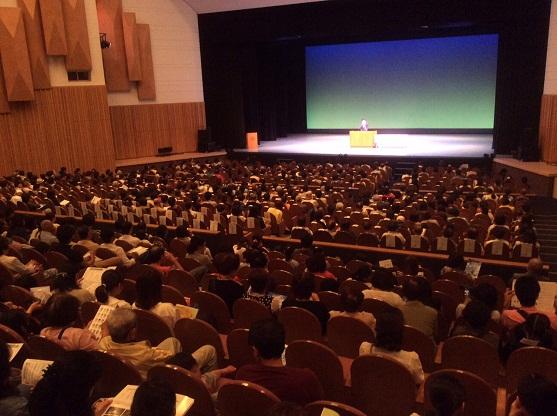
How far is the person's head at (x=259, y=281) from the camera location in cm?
465

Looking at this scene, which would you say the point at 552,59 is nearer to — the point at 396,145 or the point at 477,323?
the point at 396,145

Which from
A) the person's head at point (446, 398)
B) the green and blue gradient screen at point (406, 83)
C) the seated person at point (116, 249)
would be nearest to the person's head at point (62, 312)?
the seated person at point (116, 249)

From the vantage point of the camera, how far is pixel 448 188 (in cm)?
1272

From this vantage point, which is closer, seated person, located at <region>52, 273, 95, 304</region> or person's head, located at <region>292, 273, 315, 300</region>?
person's head, located at <region>292, 273, 315, 300</region>

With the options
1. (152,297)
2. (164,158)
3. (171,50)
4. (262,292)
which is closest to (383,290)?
(262,292)

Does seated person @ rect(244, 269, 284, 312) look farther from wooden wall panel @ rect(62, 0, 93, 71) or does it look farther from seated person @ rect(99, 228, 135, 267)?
wooden wall panel @ rect(62, 0, 93, 71)

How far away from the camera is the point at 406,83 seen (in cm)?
2231

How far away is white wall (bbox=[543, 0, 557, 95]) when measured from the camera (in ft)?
49.4

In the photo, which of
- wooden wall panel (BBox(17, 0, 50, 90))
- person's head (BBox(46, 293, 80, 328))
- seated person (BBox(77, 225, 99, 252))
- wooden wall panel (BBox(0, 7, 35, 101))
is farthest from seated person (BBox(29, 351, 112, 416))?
wooden wall panel (BBox(17, 0, 50, 90))

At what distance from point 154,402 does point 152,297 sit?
204 centimetres

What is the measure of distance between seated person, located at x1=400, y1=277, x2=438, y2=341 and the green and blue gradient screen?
18746 millimetres

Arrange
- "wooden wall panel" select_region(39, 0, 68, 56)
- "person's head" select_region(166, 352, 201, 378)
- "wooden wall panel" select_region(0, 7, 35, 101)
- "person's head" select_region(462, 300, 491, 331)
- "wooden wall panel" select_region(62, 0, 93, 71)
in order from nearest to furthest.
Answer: "person's head" select_region(166, 352, 201, 378)
"person's head" select_region(462, 300, 491, 331)
"wooden wall panel" select_region(0, 7, 35, 101)
"wooden wall panel" select_region(39, 0, 68, 56)
"wooden wall panel" select_region(62, 0, 93, 71)

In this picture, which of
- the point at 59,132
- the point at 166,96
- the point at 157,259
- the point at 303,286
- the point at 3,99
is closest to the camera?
the point at 303,286

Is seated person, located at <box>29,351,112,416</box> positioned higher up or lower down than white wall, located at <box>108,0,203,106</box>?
lower down
